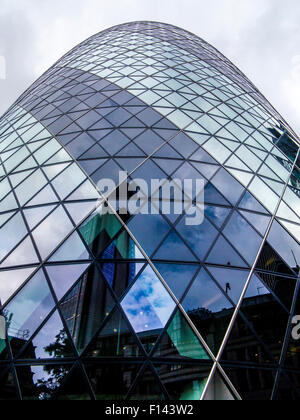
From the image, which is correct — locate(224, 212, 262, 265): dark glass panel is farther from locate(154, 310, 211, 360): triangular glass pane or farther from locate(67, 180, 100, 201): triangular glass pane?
locate(67, 180, 100, 201): triangular glass pane

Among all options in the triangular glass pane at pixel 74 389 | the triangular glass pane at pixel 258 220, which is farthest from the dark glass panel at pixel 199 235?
the triangular glass pane at pixel 74 389

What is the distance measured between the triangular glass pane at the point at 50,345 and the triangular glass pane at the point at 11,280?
170 centimetres

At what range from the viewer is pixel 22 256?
8977 mm

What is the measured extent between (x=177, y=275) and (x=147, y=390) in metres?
2.94

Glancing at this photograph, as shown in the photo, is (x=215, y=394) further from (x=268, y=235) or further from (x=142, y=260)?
(x=268, y=235)

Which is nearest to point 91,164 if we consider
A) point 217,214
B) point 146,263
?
point 146,263

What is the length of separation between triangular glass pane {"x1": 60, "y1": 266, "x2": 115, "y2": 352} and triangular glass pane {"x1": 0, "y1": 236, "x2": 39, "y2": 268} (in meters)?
1.91

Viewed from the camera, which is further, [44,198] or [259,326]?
[44,198]

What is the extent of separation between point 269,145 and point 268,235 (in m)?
7.31

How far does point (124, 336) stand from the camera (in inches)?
274

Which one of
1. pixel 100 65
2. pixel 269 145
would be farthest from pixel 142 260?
pixel 100 65

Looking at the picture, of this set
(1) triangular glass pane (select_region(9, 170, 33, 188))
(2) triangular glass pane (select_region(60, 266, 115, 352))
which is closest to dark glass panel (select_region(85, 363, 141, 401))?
(2) triangular glass pane (select_region(60, 266, 115, 352))

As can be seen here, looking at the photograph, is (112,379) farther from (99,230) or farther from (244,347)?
(99,230)

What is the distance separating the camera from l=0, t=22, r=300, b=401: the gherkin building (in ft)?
22.0
